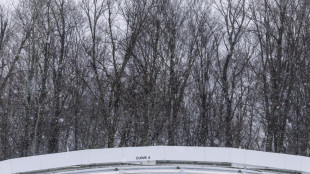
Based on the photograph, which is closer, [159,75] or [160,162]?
[160,162]

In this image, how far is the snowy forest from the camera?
30609 mm

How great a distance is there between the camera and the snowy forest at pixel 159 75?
30.6m

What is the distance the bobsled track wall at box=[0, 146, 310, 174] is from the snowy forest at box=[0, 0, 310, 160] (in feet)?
52.0

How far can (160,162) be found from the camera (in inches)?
509

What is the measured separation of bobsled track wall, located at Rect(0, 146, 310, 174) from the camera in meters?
12.3

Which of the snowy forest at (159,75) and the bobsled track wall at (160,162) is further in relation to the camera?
the snowy forest at (159,75)

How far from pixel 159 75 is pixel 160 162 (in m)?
19.0

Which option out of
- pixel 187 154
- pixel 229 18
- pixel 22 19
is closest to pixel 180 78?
pixel 229 18

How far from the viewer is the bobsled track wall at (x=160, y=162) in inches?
485

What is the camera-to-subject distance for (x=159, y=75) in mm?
31688

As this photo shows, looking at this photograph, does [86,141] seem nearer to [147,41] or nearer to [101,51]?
[101,51]

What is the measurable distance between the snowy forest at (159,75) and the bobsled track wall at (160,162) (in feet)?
52.0

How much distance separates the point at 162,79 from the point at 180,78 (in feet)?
8.61

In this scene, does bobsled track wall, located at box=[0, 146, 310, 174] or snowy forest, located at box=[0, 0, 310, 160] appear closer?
bobsled track wall, located at box=[0, 146, 310, 174]
